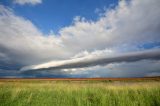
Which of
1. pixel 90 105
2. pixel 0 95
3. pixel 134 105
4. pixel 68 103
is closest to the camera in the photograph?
Result: pixel 134 105

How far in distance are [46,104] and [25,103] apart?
989 millimetres

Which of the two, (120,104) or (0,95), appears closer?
(120,104)

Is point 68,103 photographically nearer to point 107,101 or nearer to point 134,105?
point 107,101

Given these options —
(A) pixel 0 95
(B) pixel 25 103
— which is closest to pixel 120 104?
(B) pixel 25 103

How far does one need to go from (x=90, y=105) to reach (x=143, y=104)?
1.95 meters

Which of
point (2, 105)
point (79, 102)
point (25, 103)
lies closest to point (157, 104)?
point (79, 102)

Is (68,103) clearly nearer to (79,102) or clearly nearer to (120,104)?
(79,102)

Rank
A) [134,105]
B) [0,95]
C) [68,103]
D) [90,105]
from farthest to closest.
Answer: [0,95], [68,103], [90,105], [134,105]

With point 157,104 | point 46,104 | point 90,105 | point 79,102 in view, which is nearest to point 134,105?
point 157,104

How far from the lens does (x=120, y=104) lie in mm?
6660

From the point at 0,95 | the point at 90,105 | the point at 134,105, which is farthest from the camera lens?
the point at 0,95

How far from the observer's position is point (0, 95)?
29.2 feet

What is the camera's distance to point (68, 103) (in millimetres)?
7242

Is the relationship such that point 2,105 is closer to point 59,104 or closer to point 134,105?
point 59,104
